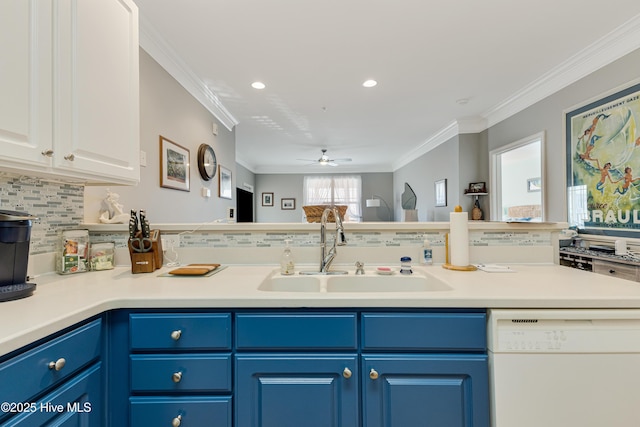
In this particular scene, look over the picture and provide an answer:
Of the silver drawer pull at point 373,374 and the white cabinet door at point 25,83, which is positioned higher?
the white cabinet door at point 25,83

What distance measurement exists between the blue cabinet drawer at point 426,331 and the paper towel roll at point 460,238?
20.2 inches

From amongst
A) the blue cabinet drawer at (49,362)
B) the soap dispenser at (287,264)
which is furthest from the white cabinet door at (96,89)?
the soap dispenser at (287,264)

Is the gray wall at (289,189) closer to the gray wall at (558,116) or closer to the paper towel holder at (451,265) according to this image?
the gray wall at (558,116)

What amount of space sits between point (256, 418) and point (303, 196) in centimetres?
709

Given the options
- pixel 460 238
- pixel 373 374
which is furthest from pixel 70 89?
pixel 460 238

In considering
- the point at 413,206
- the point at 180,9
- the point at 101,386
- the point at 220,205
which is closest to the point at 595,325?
the point at 101,386

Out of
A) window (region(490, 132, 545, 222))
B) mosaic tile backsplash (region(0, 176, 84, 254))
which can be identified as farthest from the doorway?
window (region(490, 132, 545, 222))

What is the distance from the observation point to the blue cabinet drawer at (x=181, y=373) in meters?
0.99

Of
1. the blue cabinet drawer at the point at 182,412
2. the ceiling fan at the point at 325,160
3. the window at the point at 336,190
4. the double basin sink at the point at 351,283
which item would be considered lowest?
the blue cabinet drawer at the point at 182,412

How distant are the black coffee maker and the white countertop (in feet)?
0.13

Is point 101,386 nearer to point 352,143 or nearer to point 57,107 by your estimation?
point 57,107

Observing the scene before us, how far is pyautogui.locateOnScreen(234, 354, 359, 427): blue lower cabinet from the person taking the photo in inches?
39.1

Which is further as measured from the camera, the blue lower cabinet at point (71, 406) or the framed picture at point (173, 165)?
the framed picture at point (173, 165)

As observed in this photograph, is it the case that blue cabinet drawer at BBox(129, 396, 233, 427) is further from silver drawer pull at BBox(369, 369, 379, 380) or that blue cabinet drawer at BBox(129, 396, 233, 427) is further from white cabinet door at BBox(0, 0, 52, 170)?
white cabinet door at BBox(0, 0, 52, 170)
